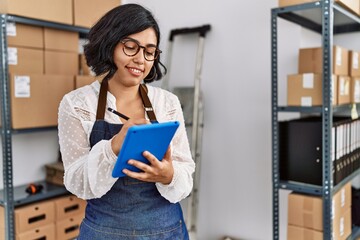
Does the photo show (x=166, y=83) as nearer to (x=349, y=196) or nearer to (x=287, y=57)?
(x=287, y=57)

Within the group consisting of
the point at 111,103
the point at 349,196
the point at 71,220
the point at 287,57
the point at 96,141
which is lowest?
the point at 71,220

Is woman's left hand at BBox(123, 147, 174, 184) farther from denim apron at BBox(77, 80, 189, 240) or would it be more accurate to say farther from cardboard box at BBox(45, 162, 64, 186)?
cardboard box at BBox(45, 162, 64, 186)

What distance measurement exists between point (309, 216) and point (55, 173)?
5.21 feet

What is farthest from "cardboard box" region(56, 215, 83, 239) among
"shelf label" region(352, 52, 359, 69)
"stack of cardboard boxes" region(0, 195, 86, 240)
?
"shelf label" region(352, 52, 359, 69)

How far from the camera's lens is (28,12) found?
202 centimetres

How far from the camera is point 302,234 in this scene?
1.82 metres

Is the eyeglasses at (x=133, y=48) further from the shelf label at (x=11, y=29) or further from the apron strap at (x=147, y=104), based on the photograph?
the shelf label at (x=11, y=29)

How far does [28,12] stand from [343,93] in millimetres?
1771

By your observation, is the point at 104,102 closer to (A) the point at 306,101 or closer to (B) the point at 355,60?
(A) the point at 306,101

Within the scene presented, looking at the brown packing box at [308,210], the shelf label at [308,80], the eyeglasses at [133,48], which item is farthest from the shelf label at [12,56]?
the brown packing box at [308,210]

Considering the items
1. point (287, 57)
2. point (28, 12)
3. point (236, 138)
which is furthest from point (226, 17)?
point (28, 12)

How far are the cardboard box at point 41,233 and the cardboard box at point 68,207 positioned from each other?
72 millimetres

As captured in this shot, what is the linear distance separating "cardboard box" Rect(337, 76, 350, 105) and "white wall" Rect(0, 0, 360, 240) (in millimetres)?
373

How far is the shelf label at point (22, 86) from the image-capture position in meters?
1.97
